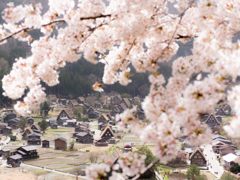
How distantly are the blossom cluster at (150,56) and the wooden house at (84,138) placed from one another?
103ft

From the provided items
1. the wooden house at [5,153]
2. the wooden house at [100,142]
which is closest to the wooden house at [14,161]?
the wooden house at [5,153]

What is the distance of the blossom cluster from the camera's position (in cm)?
188

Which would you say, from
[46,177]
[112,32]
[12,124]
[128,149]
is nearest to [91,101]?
[12,124]

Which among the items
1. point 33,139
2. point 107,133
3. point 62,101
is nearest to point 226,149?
point 107,133

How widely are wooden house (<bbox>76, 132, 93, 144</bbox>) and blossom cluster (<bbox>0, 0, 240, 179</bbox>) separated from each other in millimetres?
31322

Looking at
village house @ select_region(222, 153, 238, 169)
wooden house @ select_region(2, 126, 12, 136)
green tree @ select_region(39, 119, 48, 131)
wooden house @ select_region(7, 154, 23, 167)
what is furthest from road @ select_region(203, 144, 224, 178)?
wooden house @ select_region(2, 126, 12, 136)

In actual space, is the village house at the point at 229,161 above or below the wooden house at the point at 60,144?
below

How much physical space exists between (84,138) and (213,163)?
61.7ft

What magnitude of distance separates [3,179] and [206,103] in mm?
22362

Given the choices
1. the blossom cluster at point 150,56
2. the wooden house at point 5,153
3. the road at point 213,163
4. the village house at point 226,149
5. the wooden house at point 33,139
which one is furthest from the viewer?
the wooden house at point 33,139

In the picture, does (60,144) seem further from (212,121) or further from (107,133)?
(212,121)

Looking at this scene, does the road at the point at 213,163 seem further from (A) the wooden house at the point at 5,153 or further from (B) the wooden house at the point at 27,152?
(A) the wooden house at the point at 5,153

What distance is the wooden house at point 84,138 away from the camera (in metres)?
33.8

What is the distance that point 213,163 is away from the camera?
2627cm
